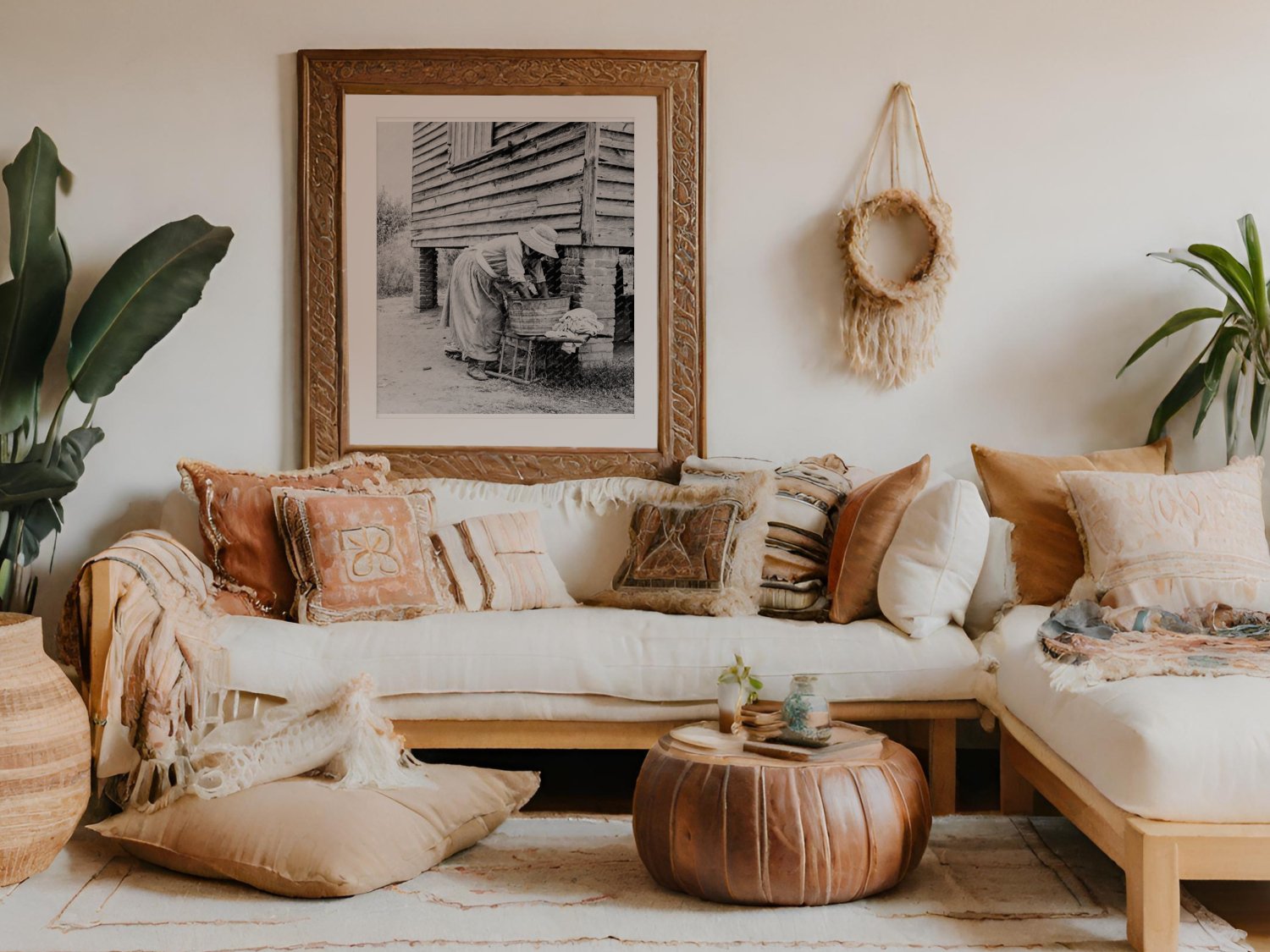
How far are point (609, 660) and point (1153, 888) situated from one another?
1.33 m

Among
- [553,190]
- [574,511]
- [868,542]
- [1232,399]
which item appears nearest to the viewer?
[868,542]

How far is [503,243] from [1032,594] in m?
1.95

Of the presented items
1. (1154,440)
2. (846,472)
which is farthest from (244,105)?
(1154,440)

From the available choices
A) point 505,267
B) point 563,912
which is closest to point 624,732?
point 563,912

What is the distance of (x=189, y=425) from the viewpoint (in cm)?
373

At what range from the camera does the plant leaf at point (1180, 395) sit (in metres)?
3.52

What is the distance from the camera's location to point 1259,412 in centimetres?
338

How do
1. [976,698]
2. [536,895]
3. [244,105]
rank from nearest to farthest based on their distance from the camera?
[536,895] < [976,698] < [244,105]

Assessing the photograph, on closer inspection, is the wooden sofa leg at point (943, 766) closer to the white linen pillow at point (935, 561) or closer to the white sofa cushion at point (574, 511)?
the white linen pillow at point (935, 561)

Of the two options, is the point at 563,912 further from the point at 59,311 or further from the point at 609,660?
the point at 59,311

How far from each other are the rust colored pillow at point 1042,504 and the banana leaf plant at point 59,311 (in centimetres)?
246

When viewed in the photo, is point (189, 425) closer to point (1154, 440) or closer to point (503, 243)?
point (503, 243)

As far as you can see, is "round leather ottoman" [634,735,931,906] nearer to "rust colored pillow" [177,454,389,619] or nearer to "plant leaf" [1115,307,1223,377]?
"rust colored pillow" [177,454,389,619]

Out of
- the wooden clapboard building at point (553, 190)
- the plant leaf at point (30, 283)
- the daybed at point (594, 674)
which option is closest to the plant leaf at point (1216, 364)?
the daybed at point (594, 674)
